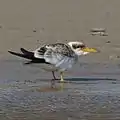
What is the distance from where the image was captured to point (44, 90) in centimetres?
825

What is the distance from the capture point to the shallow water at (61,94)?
6.70 meters

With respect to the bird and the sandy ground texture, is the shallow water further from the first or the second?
the bird

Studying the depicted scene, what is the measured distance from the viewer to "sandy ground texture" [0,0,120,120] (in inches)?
274

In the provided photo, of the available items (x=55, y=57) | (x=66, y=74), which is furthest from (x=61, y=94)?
(x=66, y=74)

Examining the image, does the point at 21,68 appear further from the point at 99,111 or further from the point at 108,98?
the point at 99,111

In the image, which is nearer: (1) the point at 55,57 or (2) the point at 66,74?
(1) the point at 55,57

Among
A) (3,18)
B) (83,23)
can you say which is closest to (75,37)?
(83,23)

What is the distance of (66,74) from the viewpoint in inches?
383

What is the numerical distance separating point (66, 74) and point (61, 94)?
184cm

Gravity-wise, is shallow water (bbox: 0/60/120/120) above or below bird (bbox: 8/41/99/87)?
below

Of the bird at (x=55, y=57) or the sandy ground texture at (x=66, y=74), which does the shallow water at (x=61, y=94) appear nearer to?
the sandy ground texture at (x=66, y=74)

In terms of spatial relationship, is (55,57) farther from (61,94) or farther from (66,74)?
(61,94)

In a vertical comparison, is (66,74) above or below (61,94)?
above

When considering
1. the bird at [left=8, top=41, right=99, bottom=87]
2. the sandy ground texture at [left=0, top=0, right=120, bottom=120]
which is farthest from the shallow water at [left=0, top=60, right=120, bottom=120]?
the bird at [left=8, top=41, right=99, bottom=87]
